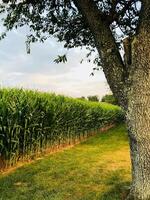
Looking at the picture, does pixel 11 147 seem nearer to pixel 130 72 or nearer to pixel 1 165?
pixel 1 165

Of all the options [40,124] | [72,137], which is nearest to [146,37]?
[40,124]

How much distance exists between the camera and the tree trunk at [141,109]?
8898 mm

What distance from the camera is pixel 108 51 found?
9.41 metres

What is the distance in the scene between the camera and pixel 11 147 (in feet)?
48.0

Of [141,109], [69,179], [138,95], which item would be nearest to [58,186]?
[69,179]

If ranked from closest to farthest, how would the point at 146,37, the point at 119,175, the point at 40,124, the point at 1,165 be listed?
1. the point at 146,37
2. the point at 119,175
3. the point at 1,165
4. the point at 40,124

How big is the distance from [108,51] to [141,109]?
1484 millimetres

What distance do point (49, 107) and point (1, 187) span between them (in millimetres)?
7208

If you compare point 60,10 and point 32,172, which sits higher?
point 60,10

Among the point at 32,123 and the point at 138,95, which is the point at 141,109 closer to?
the point at 138,95

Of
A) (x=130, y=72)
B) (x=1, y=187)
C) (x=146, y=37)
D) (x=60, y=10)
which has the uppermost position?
(x=60, y=10)

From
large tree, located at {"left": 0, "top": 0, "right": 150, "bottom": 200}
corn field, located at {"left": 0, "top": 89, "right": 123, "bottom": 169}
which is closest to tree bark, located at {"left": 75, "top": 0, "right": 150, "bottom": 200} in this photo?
large tree, located at {"left": 0, "top": 0, "right": 150, "bottom": 200}

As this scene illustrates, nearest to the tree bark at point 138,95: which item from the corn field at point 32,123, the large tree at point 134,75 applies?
the large tree at point 134,75

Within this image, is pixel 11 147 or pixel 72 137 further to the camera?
pixel 72 137
